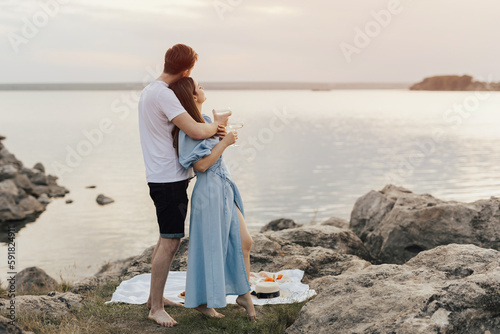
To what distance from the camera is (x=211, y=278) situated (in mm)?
5062

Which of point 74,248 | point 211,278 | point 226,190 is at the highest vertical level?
point 226,190

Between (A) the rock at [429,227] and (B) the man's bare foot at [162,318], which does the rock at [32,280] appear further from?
(A) the rock at [429,227]

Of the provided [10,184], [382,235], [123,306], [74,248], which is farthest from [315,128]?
[123,306]

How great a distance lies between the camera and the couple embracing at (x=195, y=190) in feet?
16.2

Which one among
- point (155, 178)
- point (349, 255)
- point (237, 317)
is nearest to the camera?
point (155, 178)

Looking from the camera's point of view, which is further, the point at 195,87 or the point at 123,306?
the point at 123,306

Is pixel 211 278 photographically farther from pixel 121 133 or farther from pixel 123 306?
pixel 121 133

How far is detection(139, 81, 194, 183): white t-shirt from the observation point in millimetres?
4918

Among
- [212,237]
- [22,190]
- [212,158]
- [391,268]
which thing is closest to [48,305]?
[212,237]

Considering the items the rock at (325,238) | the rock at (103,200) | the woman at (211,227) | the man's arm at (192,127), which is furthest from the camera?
the rock at (103,200)

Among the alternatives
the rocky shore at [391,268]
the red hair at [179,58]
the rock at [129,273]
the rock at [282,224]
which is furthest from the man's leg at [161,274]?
the rock at [282,224]

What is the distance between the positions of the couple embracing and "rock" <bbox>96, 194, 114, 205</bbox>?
55.9 feet

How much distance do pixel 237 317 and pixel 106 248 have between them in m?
10.6

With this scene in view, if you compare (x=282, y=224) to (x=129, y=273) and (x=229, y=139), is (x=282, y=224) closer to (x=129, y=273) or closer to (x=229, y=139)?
(x=129, y=273)
